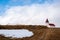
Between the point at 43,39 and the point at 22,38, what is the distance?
316 centimetres

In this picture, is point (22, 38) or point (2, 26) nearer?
point (22, 38)

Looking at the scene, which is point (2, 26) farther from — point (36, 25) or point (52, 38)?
point (52, 38)

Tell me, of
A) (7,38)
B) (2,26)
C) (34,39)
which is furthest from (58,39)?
(2,26)

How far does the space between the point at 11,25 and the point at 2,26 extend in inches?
88.6

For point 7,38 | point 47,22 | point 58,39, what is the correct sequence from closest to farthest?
point 58,39 → point 7,38 → point 47,22

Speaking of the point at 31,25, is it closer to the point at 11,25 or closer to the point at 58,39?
the point at 11,25

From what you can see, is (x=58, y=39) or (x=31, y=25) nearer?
(x=58, y=39)

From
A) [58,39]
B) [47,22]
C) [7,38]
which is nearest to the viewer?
[58,39]

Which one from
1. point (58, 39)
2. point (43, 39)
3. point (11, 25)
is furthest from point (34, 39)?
point (11, 25)

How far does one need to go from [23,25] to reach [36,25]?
8.54ft

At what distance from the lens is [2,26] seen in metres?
42.3

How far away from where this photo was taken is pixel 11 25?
43875 mm

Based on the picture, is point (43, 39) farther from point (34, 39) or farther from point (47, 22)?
point (47, 22)

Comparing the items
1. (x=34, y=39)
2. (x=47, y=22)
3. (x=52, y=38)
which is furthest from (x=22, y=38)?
(x=47, y=22)
